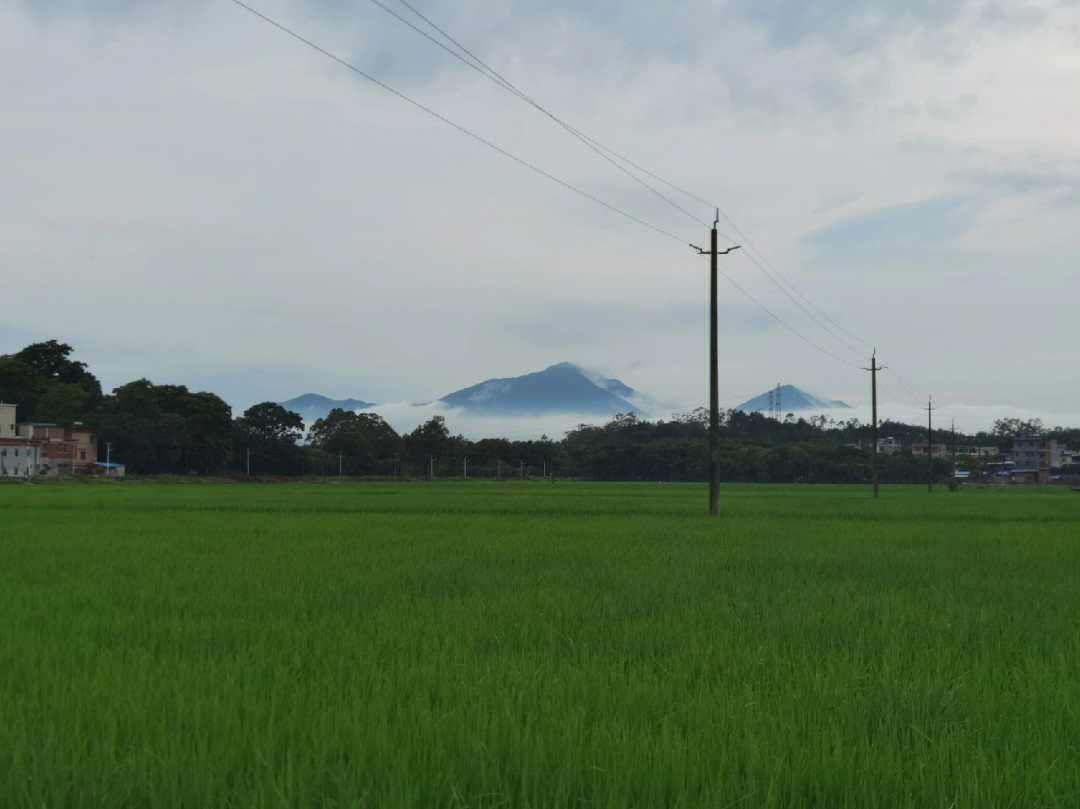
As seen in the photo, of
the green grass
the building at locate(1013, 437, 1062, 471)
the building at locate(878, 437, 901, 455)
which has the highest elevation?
the building at locate(878, 437, 901, 455)

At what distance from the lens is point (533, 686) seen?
3.97 metres

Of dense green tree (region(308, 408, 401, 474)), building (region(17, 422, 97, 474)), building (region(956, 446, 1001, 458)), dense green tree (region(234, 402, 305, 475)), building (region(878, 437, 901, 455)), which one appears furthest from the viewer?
building (region(878, 437, 901, 455))

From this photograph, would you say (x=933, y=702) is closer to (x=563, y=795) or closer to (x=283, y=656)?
(x=563, y=795)

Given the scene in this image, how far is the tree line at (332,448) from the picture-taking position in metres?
77.9

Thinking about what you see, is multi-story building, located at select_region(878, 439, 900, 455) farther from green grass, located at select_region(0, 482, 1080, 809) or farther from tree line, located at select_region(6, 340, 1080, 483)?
green grass, located at select_region(0, 482, 1080, 809)

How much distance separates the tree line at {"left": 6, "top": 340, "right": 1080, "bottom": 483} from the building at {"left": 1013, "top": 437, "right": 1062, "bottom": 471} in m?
15.2

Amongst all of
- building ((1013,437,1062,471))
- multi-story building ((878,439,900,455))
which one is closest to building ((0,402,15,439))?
multi-story building ((878,439,900,455))

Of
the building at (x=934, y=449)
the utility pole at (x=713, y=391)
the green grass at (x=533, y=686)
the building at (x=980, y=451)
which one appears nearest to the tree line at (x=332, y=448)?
the building at (x=934, y=449)

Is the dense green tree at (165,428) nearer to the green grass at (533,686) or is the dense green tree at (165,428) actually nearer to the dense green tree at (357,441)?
the dense green tree at (357,441)

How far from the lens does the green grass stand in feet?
9.16

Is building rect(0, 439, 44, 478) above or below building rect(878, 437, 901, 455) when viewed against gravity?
below

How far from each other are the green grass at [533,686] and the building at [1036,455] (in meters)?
136

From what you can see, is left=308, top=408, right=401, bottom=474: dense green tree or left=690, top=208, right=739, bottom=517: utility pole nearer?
left=690, top=208, right=739, bottom=517: utility pole

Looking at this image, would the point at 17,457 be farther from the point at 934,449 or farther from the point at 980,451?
the point at 980,451
